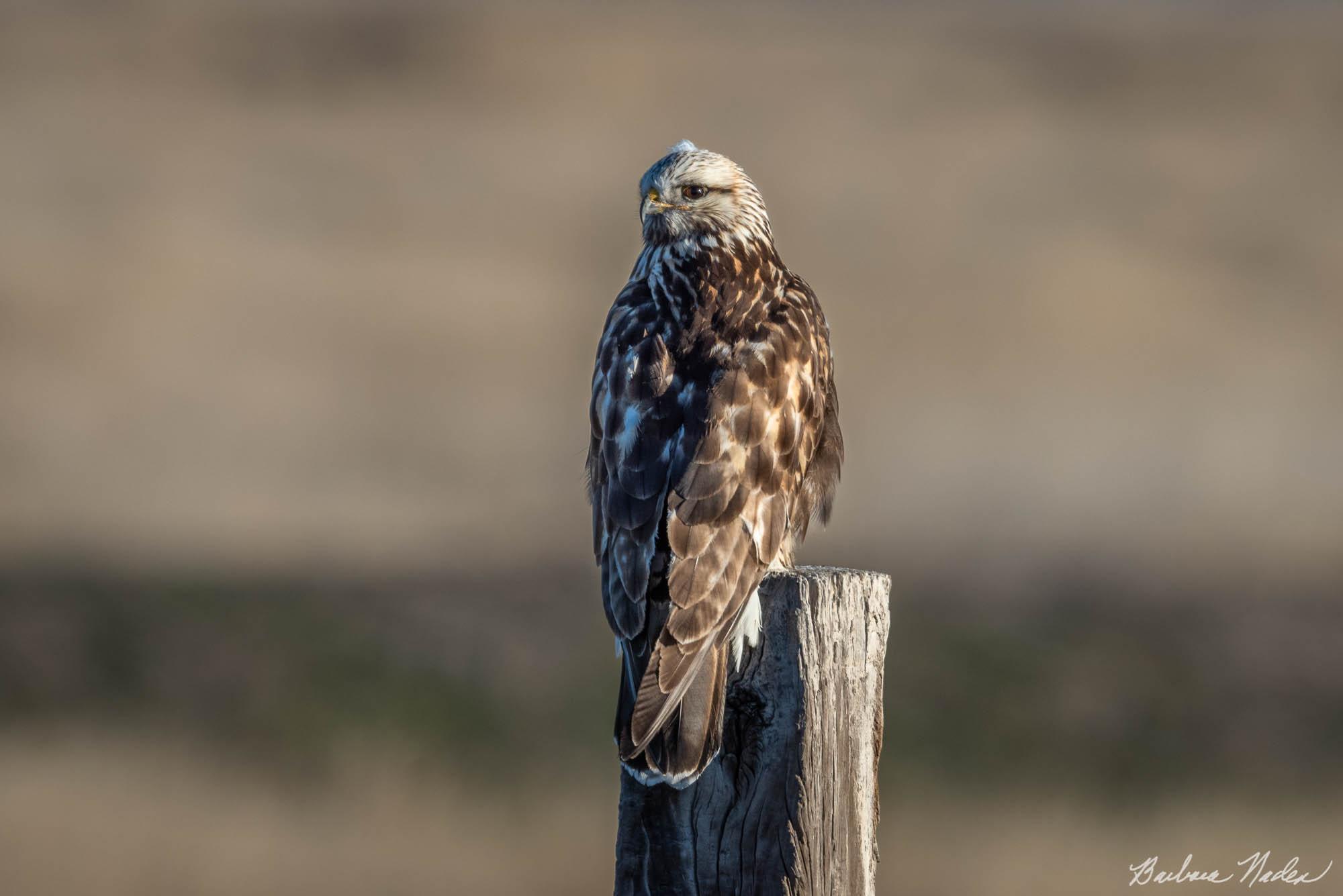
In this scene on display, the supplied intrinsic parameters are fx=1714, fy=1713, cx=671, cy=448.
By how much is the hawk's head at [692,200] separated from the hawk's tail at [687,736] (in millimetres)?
2040

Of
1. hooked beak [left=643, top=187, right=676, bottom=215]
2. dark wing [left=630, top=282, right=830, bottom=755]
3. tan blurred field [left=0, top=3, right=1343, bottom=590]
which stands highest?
tan blurred field [left=0, top=3, right=1343, bottom=590]

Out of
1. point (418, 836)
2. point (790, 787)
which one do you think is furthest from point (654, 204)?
point (418, 836)

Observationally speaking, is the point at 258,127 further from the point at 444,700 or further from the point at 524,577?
the point at 444,700

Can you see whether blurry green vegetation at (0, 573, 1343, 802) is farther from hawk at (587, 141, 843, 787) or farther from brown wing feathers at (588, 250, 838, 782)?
brown wing feathers at (588, 250, 838, 782)

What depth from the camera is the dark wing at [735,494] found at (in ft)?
12.7

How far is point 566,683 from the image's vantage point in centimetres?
1010

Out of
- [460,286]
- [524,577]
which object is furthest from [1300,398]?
[524,577]

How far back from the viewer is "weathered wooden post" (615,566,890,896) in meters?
3.66

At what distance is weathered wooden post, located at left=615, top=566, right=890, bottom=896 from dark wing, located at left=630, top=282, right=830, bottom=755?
0.13m

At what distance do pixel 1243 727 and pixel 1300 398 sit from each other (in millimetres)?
10859

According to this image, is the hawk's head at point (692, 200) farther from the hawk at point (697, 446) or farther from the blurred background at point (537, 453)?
the blurred background at point (537, 453)
